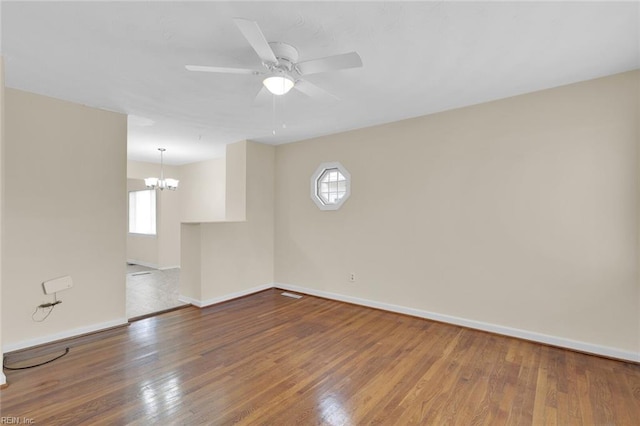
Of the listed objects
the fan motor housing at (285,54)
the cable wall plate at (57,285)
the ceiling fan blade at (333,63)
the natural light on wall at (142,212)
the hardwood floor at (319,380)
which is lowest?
the hardwood floor at (319,380)

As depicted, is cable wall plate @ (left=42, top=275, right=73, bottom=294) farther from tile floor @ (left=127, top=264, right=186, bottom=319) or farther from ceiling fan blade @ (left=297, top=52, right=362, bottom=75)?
ceiling fan blade @ (left=297, top=52, right=362, bottom=75)

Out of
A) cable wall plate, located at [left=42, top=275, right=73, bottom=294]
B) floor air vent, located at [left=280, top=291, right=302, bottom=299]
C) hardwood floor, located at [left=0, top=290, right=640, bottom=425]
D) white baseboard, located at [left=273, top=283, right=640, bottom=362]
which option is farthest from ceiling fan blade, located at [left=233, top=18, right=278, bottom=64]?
floor air vent, located at [left=280, top=291, right=302, bottom=299]

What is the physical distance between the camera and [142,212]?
711 cm

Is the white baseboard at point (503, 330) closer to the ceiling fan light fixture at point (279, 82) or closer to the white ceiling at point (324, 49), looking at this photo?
the white ceiling at point (324, 49)

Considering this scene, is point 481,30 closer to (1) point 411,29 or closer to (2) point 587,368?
(1) point 411,29

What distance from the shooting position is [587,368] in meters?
2.36

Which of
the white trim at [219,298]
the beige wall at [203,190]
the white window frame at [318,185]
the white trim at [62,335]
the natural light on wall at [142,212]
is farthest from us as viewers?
the natural light on wall at [142,212]

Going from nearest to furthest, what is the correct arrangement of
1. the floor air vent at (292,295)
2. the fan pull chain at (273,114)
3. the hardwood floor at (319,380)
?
1. the hardwood floor at (319,380)
2. the fan pull chain at (273,114)
3. the floor air vent at (292,295)

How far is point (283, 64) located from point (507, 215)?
8.63 ft

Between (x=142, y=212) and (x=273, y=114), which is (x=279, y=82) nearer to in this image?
(x=273, y=114)

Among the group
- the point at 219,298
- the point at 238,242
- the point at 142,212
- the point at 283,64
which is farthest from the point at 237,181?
the point at 142,212

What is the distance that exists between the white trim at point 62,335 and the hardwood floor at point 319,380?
0.48 feet

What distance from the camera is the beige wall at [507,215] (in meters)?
2.50

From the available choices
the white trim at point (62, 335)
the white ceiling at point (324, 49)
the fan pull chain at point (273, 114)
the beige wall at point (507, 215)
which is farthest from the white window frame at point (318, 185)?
the white trim at point (62, 335)
